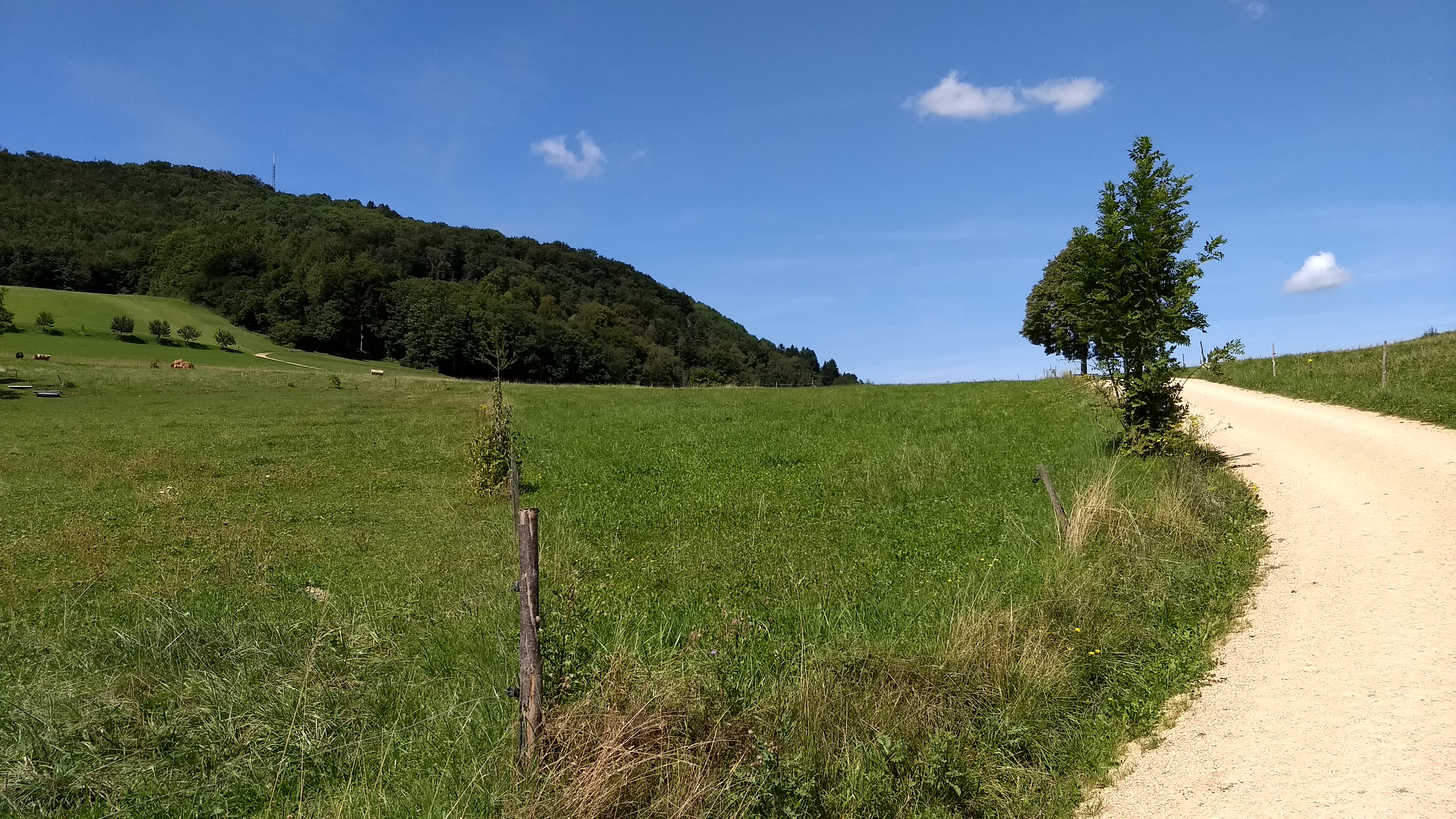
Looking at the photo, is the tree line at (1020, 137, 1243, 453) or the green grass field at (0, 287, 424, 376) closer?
the tree line at (1020, 137, 1243, 453)

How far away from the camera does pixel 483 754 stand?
5949 millimetres

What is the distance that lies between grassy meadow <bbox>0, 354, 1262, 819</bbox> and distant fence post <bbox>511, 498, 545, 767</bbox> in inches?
7.4

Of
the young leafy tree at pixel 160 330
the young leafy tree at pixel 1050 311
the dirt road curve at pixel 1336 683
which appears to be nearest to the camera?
the dirt road curve at pixel 1336 683

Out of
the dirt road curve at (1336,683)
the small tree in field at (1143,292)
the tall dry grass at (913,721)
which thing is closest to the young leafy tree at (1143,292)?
the small tree in field at (1143,292)

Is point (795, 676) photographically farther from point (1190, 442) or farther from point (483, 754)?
point (1190, 442)

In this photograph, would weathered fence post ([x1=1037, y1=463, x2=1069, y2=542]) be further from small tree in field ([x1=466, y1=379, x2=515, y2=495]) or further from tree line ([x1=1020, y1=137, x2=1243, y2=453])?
small tree in field ([x1=466, y1=379, x2=515, y2=495])

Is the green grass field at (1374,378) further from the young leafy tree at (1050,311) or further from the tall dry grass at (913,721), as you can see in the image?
the tall dry grass at (913,721)

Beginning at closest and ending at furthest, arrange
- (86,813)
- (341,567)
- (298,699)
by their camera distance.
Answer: (86,813)
(298,699)
(341,567)

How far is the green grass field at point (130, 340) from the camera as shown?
6162 centimetres

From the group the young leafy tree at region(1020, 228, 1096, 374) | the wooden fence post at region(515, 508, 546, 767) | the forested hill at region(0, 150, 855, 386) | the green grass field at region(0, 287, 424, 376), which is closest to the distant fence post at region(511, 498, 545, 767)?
the wooden fence post at region(515, 508, 546, 767)

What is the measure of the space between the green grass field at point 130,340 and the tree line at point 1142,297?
5210 cm

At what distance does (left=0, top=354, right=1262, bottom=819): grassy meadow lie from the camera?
589 centimetres

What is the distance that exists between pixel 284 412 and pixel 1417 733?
3592cm

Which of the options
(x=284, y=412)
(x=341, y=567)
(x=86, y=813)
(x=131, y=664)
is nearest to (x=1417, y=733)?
(x=86, y=813)
